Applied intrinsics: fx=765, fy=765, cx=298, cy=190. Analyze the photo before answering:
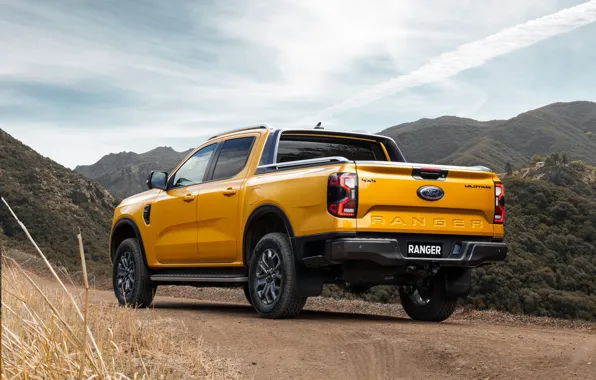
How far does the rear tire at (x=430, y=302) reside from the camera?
851cm

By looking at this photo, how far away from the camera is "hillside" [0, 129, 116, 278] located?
31781 millimetres

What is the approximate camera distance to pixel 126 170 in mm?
127312

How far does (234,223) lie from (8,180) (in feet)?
106

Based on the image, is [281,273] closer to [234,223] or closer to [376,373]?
[234,223]

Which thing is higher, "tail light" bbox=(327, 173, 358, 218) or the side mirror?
the side mirror

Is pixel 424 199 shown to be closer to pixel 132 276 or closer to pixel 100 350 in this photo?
pixel 100 350

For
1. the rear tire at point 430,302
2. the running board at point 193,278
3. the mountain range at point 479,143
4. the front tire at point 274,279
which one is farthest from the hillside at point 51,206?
the mountain range at point 479,143

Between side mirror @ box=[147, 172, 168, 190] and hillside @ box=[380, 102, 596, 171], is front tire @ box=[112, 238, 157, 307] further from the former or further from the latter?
hillside @ box=[380, 102, 596, 171]

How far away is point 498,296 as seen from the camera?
14.5m

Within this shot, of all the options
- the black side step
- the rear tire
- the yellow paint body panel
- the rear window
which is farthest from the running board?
the rear tire

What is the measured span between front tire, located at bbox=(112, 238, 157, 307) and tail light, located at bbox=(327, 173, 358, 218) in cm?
392

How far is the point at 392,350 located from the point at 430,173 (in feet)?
6.86

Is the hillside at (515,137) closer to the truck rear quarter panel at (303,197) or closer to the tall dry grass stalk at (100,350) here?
the truck rear quarter panel at (303,197)

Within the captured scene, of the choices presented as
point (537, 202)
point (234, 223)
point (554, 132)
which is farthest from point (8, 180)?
point (554, 132)
